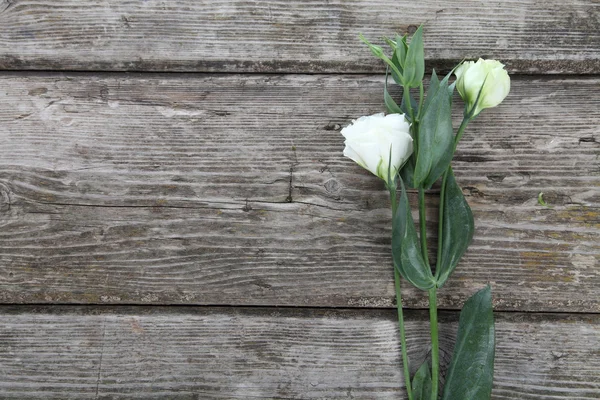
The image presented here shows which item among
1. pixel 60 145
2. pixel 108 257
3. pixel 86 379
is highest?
pixel 60 145

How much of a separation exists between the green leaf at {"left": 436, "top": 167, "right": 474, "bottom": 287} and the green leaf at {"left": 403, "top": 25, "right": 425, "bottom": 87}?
10 cm

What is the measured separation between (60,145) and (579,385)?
0.62 m

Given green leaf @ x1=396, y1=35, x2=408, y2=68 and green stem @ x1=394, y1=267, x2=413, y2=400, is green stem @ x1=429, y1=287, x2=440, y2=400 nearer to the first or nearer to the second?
green stem @ x1=394, y1=267, x2=413, y2=400

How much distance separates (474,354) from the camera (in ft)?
1.70

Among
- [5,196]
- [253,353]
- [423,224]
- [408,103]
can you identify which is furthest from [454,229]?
[5,196]

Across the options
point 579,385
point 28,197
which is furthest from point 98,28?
point 579,385

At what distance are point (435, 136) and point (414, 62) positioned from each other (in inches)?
2.9

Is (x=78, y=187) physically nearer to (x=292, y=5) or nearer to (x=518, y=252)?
(x=292, y=5)

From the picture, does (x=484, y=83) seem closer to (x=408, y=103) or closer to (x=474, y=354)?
(x=408, y=103)

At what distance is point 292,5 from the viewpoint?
1.90 ft

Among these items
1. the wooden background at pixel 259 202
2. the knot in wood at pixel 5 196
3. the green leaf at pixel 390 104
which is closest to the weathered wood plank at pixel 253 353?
the wooden background at pixel 259 202

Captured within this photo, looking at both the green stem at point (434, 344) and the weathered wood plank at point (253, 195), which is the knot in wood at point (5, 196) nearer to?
the weathered wood plank at point (253, 195)

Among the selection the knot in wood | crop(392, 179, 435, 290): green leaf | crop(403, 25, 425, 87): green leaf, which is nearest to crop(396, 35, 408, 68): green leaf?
crop(403, 25, 425, 87): green leaf

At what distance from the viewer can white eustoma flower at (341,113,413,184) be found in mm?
483
